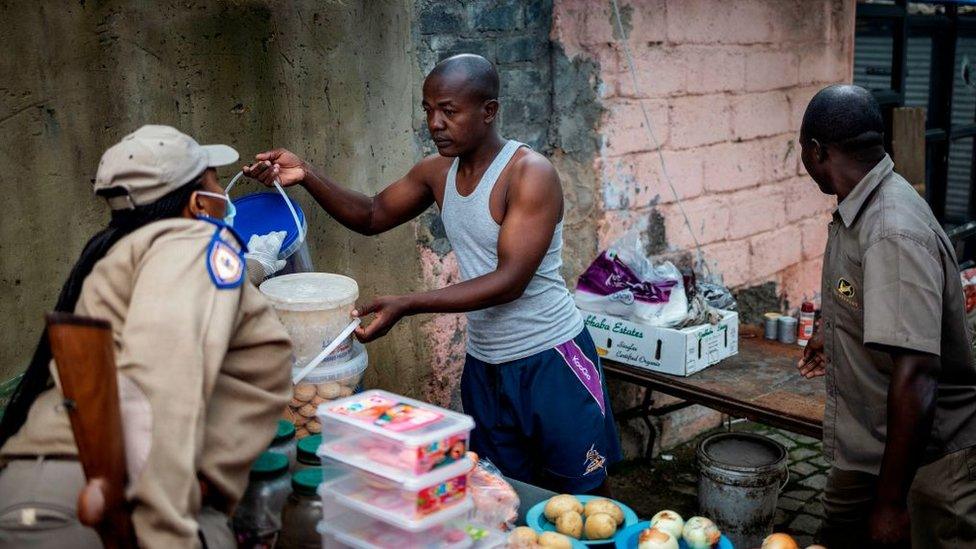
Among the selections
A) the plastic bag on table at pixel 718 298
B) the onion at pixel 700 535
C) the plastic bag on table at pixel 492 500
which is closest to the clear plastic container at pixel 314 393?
the plastic bag on table at pixel 492 500

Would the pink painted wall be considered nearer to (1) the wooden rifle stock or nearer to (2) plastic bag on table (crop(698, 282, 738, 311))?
(2) plastic bag on table (crop(698, 282, 738, 311))

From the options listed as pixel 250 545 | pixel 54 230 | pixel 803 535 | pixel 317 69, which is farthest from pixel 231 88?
pixel 803 535

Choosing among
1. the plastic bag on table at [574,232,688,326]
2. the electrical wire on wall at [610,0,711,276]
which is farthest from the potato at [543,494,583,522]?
the electrical wire on wall at [610,0,711,276]

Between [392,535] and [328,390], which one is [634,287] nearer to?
[328,390]

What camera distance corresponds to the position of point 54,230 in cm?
324

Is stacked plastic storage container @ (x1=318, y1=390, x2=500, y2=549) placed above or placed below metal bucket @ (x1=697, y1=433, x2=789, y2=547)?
above

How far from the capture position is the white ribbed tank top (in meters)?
3.56

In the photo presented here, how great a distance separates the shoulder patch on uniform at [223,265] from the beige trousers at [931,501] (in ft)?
6.98

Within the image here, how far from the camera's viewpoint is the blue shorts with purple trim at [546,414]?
12.0 ft

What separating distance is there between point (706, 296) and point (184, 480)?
11.7 ft

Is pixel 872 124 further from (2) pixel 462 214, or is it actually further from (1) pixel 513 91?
(1) pixel 513 91

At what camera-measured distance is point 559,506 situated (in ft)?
9.35

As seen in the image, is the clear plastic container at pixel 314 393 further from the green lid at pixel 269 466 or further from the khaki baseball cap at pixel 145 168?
the khaki baseball cap at pixel 145 168

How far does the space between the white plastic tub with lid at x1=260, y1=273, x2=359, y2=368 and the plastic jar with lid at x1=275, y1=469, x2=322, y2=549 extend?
29.1 inches
